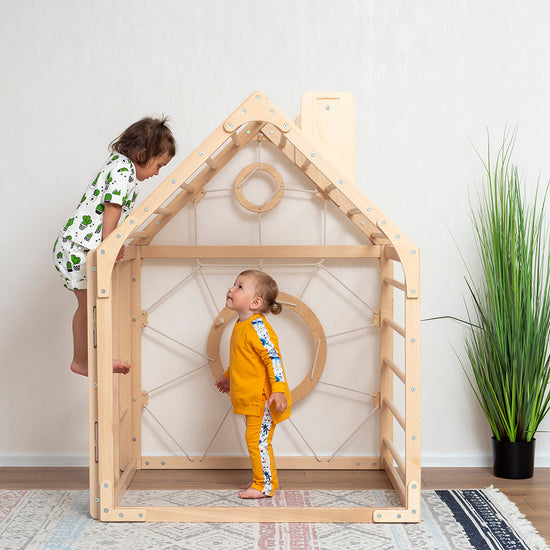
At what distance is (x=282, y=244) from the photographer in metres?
2.60

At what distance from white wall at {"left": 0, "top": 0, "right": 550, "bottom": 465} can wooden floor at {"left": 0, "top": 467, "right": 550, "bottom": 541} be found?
2.63ft

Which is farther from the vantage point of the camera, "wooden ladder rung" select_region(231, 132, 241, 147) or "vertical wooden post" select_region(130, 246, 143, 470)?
"vertical wooden post" select_region(130, 246, 143, 470)

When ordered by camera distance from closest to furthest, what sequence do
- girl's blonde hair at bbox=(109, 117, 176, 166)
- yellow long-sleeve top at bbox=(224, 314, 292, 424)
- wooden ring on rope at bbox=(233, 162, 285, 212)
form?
girl's blonde hair at bbox=(109, 117, 176, 166) < yellow long-sleeve top at bbox=(224, 314, 292, 424) < wooden ring on rope at bbox=(233, 162, 285, 212)

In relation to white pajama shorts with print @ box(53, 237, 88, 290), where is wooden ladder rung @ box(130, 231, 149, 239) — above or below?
above

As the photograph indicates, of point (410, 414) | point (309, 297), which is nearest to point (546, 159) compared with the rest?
point (309, 297)

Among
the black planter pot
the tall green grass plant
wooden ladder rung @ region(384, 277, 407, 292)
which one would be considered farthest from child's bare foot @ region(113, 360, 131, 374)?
the black planter pot

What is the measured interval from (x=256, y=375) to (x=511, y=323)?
35.5 inches

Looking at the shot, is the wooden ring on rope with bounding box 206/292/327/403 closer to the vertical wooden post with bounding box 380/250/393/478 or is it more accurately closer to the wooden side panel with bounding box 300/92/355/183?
the vertical wooden post with bounding box 380/250/393/478

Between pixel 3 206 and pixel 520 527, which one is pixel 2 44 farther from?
pixel 520 527

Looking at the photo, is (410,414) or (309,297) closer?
(410,414)

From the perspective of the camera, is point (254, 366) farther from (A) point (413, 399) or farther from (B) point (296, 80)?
(B) point (296, 80)

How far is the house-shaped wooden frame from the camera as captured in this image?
6.26 ft

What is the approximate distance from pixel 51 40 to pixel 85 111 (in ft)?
0.91

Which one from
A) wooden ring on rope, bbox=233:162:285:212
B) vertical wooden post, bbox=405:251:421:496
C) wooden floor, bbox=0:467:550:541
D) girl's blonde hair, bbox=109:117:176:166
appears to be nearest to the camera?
vertical wooden post, bbox=405:251:421:496
